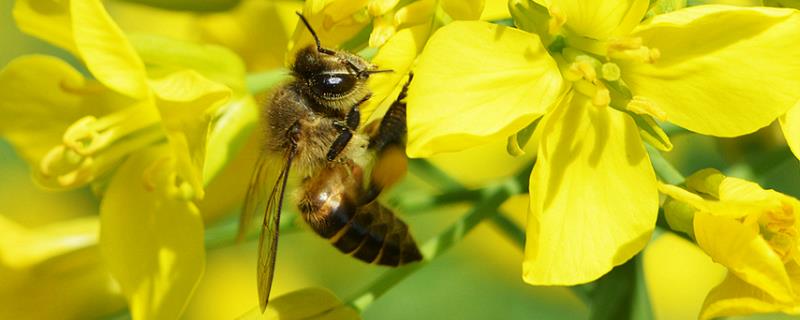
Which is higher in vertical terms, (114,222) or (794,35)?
(794,35)

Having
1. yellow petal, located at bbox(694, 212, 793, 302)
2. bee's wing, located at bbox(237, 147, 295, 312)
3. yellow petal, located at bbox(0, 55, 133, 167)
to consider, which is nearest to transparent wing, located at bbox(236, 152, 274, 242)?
bee's wing, located at bbox(237, 147, 295, 312)

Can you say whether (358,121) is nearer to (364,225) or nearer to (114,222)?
(364,225)

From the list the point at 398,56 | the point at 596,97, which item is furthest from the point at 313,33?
the point at 596,97

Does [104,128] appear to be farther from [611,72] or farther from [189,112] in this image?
[611,72]

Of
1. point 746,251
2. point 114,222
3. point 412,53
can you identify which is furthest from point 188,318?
point 746,251

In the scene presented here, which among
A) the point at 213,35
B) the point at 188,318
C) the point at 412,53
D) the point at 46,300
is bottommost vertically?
the point at 188,318

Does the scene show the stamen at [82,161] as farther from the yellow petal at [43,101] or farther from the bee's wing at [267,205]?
the bee's wing at [267,205]

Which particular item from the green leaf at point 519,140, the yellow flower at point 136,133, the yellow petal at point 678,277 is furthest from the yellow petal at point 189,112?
the yellow petal at point 678,277
